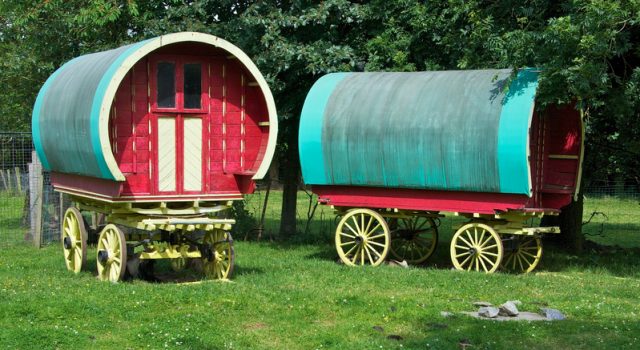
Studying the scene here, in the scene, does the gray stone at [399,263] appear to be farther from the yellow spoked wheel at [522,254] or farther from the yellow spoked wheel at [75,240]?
the yellow spoked wheel at [75,240]

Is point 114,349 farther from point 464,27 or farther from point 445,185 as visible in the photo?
point 464,27

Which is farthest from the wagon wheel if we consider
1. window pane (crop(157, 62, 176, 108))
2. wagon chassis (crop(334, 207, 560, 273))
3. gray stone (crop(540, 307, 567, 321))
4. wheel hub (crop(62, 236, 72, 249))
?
wheel hub (crop(62, 236, 72, 249))

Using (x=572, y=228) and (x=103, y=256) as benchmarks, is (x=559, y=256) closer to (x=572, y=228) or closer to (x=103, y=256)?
(x=572, y=228)

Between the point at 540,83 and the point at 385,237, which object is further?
the point at 385,237

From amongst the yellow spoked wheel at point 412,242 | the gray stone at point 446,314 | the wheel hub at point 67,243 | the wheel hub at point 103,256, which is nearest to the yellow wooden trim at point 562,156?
the yellow spoked wheel at point 412,242

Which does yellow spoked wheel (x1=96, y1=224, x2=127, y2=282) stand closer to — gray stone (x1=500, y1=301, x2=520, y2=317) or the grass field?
the grass field

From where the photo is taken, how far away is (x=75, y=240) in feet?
50.9

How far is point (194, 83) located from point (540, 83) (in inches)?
217

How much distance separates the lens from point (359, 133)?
16.6 meters

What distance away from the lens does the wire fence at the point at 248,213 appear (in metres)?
20.1

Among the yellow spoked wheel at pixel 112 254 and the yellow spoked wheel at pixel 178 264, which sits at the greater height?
the yellow spoked wheel at pixel 112 254

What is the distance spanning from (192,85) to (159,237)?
95.1 inches

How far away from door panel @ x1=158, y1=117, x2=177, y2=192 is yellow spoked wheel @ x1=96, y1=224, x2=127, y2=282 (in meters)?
0.97

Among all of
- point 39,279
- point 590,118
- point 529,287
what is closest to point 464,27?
point 590,118
